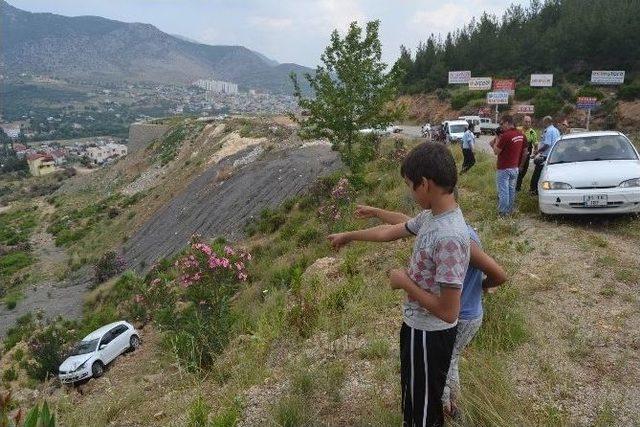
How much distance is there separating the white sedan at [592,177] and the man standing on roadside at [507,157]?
0.53m

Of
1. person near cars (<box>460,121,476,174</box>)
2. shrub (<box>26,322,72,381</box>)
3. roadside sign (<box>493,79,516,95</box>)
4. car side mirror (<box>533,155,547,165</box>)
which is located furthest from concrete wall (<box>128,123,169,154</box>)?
car side mirror (<box>533,155,547,165</box>)

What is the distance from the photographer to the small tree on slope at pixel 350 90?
12547 millimetres

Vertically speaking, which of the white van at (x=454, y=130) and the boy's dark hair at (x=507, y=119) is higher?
the boy's dark hair at (x=507, y=119)

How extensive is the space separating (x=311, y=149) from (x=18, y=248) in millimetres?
24323

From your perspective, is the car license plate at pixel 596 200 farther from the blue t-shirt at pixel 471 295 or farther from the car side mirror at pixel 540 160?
the blue t-shirt at pixel 471 295

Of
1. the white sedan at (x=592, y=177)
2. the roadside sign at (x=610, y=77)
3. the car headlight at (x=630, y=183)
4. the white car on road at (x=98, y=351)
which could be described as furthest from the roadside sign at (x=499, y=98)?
the white car on road at (x=98, y=351)

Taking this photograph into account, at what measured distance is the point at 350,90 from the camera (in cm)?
1259

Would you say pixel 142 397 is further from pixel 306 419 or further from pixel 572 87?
pixel 572 87

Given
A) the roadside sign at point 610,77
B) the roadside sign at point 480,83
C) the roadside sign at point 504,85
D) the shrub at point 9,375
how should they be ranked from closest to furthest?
the shrub at point 9,375 < the roadside sign at point 610,77 < the roadside sign at point 504,85 < the roadside sign at point 480,83

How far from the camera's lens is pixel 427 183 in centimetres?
226

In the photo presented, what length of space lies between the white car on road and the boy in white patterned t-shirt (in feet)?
35.0

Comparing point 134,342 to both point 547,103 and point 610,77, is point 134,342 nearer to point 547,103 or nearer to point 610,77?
point 547,103

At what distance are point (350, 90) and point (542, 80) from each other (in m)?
35.2

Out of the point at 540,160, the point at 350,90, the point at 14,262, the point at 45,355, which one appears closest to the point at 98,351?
the point at 45,355
